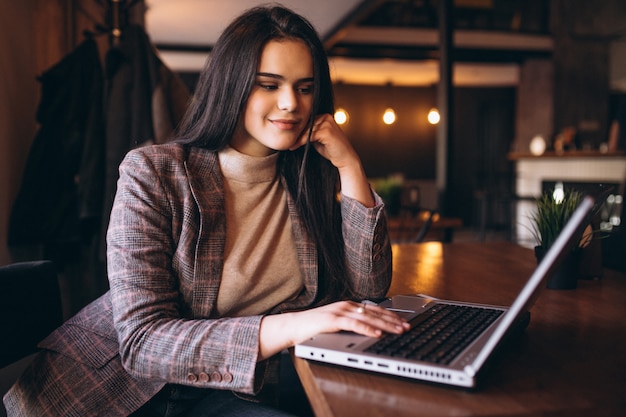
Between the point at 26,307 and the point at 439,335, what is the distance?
794 mm

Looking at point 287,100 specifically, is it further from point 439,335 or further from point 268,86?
point 439,335

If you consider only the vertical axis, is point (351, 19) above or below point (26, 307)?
above

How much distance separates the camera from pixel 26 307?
42.2 inches

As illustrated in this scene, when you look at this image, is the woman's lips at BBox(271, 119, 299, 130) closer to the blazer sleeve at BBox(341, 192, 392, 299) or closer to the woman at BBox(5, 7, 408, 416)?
the woman at BBox(5, 7, 408, 416)

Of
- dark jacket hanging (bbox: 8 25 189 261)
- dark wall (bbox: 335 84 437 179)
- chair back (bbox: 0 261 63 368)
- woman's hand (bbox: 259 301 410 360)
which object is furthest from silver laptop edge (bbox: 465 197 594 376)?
dark wall (bbox: 335 84 437 179)

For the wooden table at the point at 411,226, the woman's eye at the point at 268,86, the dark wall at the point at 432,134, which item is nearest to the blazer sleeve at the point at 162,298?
the woman's eye at the point at 268,86

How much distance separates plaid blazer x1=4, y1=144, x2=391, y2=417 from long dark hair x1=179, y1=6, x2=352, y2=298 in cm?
10

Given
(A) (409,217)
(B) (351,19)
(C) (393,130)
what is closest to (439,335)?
(A) (409,217)

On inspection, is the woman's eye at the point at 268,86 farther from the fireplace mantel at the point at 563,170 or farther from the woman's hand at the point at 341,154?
the fireplace mantel at the point at 563,170

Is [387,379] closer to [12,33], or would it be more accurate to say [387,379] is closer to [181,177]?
[181,177]

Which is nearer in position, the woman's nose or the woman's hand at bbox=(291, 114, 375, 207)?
the woman's nose

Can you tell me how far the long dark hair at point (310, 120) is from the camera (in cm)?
120

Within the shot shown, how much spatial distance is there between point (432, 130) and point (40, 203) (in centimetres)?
957

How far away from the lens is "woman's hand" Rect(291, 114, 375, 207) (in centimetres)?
132
